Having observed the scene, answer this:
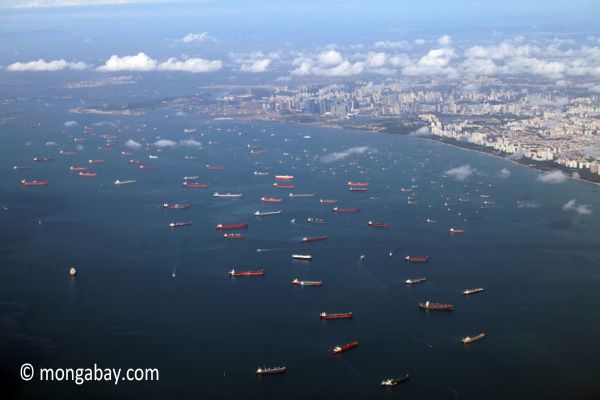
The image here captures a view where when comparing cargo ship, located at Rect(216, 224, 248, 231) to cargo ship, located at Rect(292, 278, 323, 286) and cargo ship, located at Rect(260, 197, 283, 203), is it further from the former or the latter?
cargo ship, located at Rect(292, 278, 323, 286)

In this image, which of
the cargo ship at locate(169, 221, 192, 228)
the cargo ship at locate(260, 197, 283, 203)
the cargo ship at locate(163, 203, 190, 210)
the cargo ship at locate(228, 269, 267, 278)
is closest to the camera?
the cargo ship at locate(228, 269, 267, 278)

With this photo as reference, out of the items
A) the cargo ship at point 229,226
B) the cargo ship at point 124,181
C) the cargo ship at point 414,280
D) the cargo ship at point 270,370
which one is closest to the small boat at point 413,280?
the cargo ship at point 414,280

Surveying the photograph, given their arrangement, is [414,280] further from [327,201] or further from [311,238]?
[327,201]

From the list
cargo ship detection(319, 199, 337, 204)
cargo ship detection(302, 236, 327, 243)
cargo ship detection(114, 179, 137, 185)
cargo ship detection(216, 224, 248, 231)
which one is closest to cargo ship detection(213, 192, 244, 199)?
cargo ship detection(319, 199, 337, 204)

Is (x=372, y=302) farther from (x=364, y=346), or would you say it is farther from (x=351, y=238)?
(x=351, y=238)

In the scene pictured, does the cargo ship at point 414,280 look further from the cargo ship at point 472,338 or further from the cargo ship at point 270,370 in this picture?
the cargo ship at point 270,370

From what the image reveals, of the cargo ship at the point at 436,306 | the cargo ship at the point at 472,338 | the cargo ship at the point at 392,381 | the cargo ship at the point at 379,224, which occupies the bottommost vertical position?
the cargo ship at the point at 472,338

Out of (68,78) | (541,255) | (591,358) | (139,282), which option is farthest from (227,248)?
(68,78)

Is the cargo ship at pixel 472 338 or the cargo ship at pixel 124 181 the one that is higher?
the cargo ship at pixel 124 181
